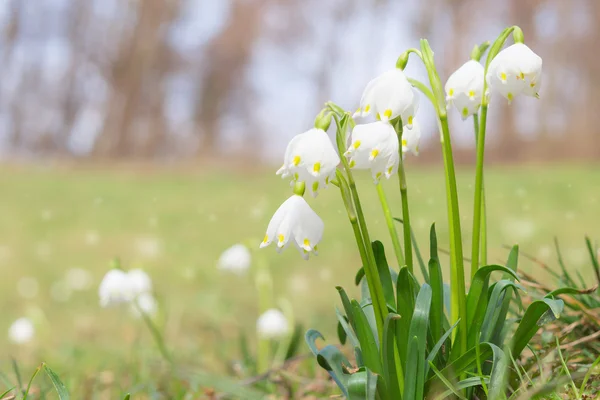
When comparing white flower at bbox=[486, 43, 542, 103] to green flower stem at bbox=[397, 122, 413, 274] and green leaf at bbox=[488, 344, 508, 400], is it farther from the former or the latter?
green leaf at bbox=[488, 344, 508, 400]

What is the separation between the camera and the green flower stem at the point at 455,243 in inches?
39.6

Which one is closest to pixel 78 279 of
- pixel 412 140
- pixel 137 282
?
pixel 137 282

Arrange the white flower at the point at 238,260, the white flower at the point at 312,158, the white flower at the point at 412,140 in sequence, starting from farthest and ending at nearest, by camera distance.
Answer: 1. the white flower at the point at 238,260
2. the white flower at the point at 412,140
3. the white flower at the point at 312,158

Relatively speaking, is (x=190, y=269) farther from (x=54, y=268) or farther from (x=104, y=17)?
(x=104, y=17)

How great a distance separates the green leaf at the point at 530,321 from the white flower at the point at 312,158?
0.38 m

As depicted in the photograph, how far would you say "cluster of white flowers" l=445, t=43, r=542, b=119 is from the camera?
0.99 meters

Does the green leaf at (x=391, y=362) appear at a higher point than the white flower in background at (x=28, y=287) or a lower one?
higher

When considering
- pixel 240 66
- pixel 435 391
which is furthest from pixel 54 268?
pixel 240 66

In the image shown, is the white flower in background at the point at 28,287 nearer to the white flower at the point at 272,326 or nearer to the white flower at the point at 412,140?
the white flower at the point at 272,326

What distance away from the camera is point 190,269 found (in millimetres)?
4066

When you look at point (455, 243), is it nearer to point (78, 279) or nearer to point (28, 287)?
point (78, 279)

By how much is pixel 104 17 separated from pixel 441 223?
32.1ft

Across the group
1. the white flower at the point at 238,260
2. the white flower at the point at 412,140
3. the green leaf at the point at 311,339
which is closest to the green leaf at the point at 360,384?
the green leaf at the point at 311,339

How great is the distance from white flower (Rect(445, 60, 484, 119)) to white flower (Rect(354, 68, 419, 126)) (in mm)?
150
